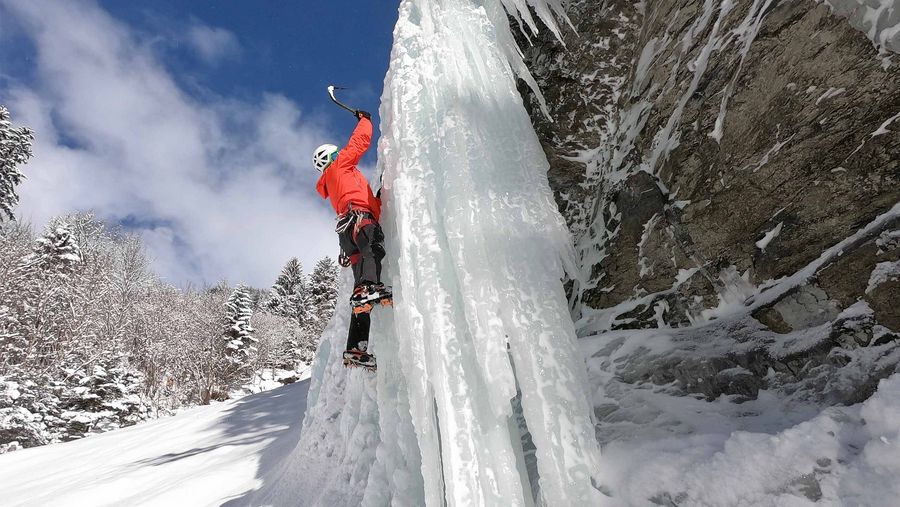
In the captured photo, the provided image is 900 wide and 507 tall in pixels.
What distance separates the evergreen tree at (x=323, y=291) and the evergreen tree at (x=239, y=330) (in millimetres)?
4841

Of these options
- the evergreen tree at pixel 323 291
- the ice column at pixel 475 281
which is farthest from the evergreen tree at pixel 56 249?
the ice column at pixel 475 281

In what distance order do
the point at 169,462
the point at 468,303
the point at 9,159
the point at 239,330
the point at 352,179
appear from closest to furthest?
1. the point at 468,303
2. the point at 352,179
3. the point at 169,462
4. the point at 9,159
5. the point at 239,330

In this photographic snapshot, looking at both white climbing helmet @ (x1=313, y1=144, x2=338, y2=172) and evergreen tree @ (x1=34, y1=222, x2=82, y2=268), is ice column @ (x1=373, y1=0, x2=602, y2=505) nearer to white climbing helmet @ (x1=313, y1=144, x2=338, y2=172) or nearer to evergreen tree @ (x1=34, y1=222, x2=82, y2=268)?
white climbing helmet @ (x1=313, y1=144, x2=338, y2=172)

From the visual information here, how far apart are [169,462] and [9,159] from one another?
84.8ft

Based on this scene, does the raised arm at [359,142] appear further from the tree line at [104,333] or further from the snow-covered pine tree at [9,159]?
the snow-covered pine tree at [9,159]

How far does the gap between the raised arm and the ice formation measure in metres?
0.25

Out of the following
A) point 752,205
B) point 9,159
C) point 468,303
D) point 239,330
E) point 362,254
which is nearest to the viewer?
point 468,303

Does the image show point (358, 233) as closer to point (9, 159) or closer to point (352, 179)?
point (352, 179)

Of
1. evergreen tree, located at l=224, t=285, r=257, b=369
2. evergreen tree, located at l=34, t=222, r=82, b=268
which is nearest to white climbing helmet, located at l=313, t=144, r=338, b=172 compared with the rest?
evergreen tree, located at l=34, t=222, r=82, b=268

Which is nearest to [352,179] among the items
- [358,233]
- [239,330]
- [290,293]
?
[358,233]

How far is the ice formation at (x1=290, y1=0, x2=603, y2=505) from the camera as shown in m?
2.02

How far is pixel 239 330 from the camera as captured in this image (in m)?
25.1

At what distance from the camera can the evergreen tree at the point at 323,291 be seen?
1166 inches

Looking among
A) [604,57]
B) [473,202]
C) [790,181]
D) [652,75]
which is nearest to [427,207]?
[473,202]
